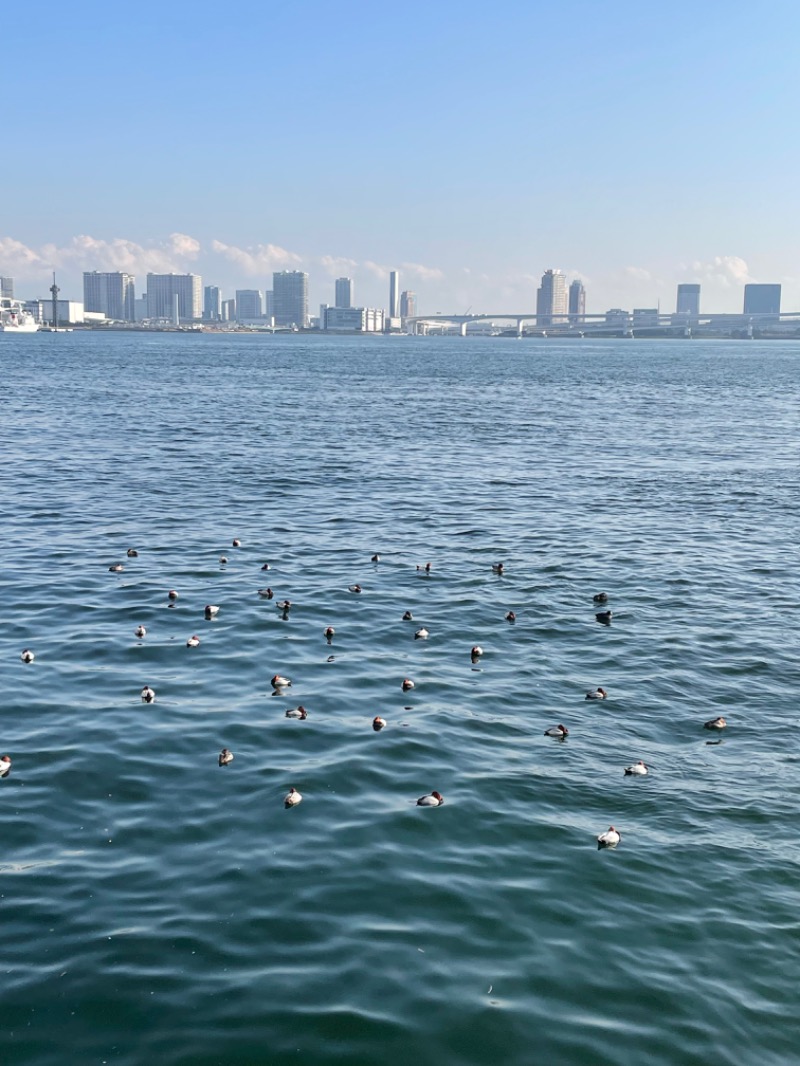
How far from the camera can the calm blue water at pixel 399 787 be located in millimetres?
12625

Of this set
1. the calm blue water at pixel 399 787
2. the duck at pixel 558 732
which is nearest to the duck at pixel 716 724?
the calm blue water at pixel 399 787

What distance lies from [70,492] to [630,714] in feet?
103

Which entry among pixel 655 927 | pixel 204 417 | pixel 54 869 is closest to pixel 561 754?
pixel 655 927

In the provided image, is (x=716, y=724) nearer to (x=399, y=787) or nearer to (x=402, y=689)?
(x=402, y=689)

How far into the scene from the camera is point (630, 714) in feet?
71.1

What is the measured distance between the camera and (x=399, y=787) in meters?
18.5

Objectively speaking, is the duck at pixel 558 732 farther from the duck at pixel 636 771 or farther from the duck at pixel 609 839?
the duck at pixel 609 839

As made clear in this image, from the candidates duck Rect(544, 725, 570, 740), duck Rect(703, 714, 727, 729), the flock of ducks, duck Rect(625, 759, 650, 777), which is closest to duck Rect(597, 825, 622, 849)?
the flock of ducks

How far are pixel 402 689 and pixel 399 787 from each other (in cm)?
460

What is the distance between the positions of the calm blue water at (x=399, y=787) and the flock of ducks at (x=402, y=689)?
21 cm

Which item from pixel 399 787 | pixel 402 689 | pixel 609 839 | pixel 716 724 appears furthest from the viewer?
pixel 402 689

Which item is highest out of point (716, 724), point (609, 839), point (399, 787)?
point (716, 724)

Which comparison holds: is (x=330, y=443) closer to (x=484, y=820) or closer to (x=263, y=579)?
(x=263, y=579)

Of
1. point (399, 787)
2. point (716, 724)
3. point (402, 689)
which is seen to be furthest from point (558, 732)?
point (402, 689)
